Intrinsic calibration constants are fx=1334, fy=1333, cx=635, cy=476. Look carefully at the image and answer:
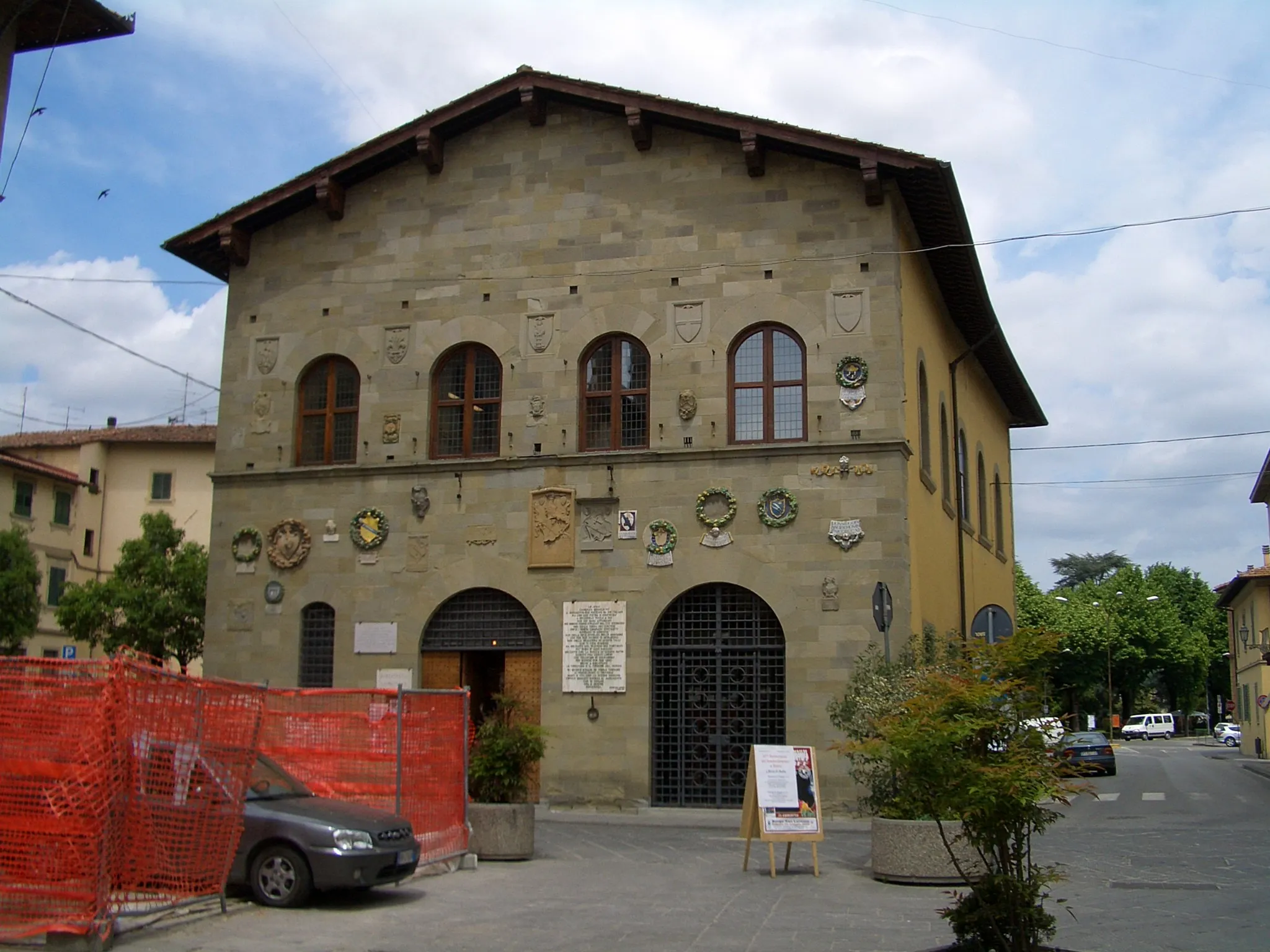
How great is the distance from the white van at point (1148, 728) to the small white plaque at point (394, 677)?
234 ft

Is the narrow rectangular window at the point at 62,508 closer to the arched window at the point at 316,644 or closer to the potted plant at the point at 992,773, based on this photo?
the arched window at the point at 316,644

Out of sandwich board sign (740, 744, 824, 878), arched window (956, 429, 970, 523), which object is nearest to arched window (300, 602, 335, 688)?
sandwich board sign (740, 744, 824, 878)

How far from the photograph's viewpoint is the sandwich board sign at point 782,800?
1424cm

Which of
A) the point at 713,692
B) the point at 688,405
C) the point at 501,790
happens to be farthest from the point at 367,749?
the point at 688,405

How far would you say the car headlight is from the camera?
11586 mm

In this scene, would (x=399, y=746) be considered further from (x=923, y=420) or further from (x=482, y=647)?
(x=923, y=420)

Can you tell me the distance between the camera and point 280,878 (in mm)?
11703

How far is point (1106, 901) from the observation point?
12.6 m

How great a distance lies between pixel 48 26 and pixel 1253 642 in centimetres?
5104

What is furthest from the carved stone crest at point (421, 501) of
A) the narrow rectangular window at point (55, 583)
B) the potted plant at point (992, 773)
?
the narrow rectangular window at point (55, 583)

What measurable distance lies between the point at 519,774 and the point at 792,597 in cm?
660

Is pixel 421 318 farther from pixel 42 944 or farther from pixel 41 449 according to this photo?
pixel 41 449

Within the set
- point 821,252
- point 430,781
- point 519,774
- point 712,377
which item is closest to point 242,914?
point 430,781

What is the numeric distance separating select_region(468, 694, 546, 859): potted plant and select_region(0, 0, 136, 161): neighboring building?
11391 mm
